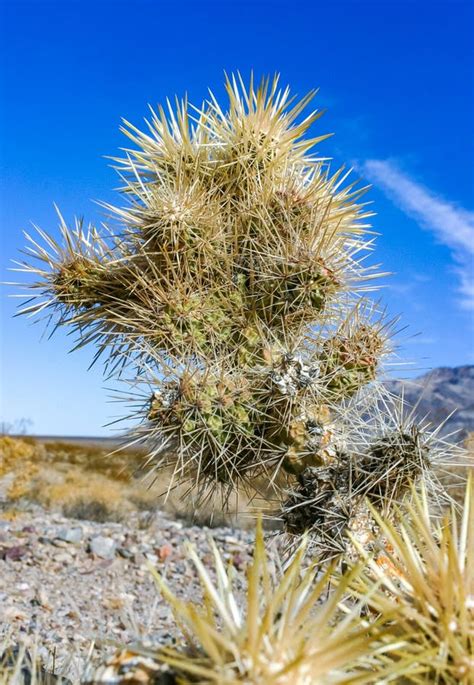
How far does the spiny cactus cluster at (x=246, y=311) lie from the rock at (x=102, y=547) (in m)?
5.04

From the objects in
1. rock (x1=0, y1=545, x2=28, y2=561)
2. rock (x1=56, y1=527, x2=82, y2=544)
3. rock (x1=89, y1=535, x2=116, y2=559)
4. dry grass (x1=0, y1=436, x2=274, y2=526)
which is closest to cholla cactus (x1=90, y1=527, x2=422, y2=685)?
rock (x1=0, y1=545, x2=28, y2=561)

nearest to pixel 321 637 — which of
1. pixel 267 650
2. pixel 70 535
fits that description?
pixel 267 650

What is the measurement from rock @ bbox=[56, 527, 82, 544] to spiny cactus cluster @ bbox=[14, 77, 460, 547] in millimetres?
5326

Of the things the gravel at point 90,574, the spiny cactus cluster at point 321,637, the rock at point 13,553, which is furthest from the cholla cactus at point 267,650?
the rock at point 13,553

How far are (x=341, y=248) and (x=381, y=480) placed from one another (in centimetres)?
148

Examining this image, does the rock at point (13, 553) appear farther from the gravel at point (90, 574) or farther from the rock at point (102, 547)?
the rock at point (102, 547)

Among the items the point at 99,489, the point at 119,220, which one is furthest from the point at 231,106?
the point at 99,489

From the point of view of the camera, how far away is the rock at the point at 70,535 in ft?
30.0

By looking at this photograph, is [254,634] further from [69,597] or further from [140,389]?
[69,597]

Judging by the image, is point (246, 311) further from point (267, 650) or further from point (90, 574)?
point (90, 574)

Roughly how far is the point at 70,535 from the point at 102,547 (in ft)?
1.71

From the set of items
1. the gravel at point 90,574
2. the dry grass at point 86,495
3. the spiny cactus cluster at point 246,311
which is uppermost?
the spiny cactus cluster at point 246,311

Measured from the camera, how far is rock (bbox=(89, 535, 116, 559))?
348 inches

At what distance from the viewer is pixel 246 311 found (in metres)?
4.19
